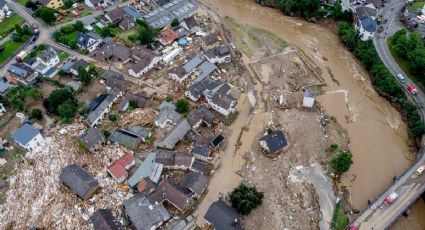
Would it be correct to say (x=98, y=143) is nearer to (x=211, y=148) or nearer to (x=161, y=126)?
(x=161, y=126)

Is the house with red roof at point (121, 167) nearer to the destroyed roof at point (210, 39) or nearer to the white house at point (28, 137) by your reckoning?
the white house at point (28, 137)

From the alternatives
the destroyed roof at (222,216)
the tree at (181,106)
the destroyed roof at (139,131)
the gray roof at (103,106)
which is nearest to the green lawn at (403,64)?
the tree at (181,106)

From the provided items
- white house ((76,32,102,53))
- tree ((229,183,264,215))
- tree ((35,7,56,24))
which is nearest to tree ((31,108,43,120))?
white house ((76,32,102,53))

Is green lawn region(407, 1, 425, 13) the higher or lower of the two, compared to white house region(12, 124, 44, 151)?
higher

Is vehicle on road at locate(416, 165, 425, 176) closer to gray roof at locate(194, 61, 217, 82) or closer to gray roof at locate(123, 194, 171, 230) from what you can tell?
gray roof at locate(123, 194, 171, 230)

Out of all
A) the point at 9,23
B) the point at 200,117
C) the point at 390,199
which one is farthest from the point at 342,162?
the point at 9,23

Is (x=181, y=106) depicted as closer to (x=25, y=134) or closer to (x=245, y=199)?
(x=245, y=199)
